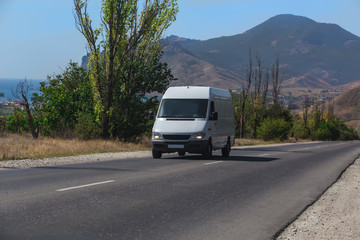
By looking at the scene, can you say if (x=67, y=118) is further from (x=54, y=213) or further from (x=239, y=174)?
(x=54, y=213)

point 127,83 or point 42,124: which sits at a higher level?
point 127,83

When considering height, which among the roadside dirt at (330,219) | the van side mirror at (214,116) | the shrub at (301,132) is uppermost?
the van side mirror at (214,116)

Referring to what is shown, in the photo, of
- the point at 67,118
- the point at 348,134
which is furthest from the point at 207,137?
the point at 348,134

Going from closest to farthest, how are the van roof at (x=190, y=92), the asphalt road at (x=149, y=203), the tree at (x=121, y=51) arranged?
the asphalt road at (x=149, y=203) → the van roof at (x=190, y=92) → the tree at (x=121, y=51)

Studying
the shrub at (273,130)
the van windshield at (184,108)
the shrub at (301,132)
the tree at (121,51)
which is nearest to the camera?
the van windshield at (184,108)

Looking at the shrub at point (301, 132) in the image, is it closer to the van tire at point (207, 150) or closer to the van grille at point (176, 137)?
the van tire at point (207, 150)

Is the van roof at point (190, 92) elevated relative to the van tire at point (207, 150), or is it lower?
elevated

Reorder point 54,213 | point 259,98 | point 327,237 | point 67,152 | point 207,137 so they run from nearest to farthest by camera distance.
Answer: point 327,237
point 54,213
point 207,137
point 67,152
point 259,98

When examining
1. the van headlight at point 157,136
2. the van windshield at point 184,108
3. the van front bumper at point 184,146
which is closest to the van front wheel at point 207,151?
the van front bumper at point 184,146

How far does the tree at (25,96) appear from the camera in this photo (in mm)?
30406

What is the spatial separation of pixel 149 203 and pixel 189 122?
396 inches

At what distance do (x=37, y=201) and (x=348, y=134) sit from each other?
427 feet

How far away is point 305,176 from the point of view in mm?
13836

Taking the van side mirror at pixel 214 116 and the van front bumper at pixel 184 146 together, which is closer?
the van front bumper at pixel 184 146
